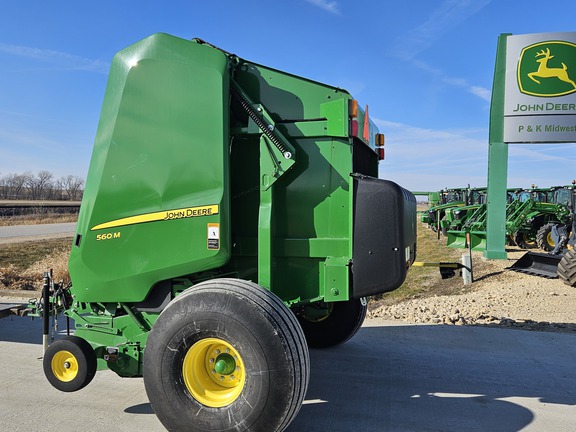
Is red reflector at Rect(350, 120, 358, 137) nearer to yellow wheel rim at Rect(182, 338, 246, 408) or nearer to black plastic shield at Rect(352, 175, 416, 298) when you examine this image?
black plastic shield at Rect(352, 175, 416, 298)

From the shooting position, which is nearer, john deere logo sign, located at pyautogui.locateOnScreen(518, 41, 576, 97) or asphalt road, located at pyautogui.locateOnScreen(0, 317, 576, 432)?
asphalt road, located at pyautogui.locateOnScreen(0, 317, 576, 432)

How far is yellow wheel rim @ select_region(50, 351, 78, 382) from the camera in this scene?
3.40 meters

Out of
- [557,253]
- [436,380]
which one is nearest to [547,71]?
[557,253]

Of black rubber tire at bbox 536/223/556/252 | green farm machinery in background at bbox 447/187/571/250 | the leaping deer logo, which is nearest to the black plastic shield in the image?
the leaping deer logo

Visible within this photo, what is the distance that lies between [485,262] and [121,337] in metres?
12.1

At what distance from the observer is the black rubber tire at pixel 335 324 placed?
489cm

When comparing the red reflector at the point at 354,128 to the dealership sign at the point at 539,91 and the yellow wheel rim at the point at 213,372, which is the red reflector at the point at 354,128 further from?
the dealership sign at the point at 539,91

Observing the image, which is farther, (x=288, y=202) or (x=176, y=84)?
(x=288, y=202)

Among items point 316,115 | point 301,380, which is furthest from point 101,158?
point 301,380

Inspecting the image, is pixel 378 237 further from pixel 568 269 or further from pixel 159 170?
pixel 568 269

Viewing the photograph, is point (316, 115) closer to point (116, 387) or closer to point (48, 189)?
point (116, 387)

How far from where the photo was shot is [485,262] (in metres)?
13.5

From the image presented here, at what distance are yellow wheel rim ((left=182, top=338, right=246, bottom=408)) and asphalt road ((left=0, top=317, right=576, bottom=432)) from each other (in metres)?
0.58

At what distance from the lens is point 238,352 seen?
9.44 ft
